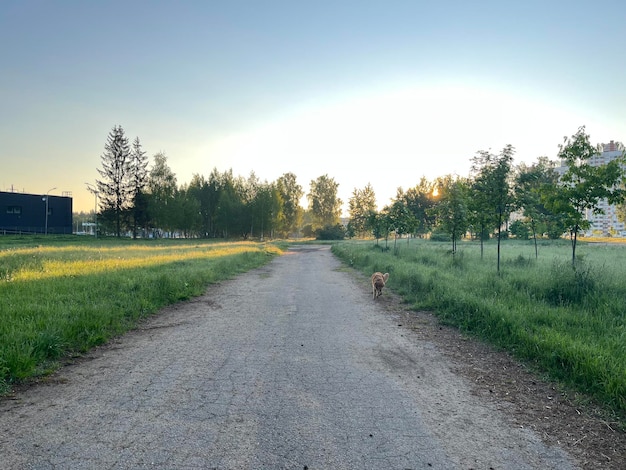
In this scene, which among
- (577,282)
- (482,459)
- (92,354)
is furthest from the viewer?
(577,282)

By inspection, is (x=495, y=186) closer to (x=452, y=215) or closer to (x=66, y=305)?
(x=452, y=215)

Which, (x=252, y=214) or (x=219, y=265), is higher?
(x=252, y=214)

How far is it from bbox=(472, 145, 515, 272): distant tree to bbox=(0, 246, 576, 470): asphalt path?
9278 mm

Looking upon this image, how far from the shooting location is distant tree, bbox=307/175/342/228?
3861 inches

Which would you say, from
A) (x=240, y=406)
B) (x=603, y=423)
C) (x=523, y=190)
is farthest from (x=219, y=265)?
(x=603, y=423)

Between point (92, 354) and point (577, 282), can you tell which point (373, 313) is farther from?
point (92, 354)

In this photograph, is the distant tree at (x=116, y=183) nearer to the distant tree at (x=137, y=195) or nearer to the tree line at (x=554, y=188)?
the distant tree at (x=137, y=195)

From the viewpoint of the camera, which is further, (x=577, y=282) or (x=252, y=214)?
(x=252, y=214)

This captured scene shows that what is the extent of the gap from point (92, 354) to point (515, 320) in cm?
744

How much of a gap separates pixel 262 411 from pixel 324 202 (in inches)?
3728

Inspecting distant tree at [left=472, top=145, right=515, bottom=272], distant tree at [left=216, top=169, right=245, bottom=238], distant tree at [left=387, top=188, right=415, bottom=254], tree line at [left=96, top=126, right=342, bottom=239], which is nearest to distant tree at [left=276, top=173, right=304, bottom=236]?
tree line at [left=96, top=126, right=342, bottom=239]

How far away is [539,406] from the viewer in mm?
4543

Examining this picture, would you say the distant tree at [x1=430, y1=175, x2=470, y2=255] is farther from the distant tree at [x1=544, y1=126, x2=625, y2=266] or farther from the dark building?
the dark building

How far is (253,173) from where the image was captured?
81.5 metres
